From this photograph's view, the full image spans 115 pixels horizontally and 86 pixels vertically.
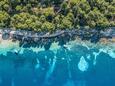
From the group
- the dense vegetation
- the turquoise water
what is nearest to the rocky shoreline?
the turquoise water

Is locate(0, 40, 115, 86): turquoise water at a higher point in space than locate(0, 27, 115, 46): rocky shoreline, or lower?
lower

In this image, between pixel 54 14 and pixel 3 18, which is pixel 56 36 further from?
pixel 3 18

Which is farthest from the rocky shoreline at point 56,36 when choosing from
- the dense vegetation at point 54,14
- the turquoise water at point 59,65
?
the dense vegetation at point 54,14

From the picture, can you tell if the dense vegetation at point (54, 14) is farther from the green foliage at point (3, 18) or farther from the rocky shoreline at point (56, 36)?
the rocky shoreline at point (56, 36)


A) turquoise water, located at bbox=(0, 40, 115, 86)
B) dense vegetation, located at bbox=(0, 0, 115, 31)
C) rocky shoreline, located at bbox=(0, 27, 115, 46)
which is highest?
dense vegetation, located at bbox=(0, 0, 115, 31)

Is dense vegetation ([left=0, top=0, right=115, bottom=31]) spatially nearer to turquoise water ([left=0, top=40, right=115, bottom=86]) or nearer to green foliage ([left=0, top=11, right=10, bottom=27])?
green foliage ([left=0, top=11, right=10, bottom=27])

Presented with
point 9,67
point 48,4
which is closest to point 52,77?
point 9,67

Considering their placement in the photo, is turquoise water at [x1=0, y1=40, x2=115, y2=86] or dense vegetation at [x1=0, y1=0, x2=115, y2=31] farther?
turquoise water at [x1=0, y1=40, x2=115, y2=86]
